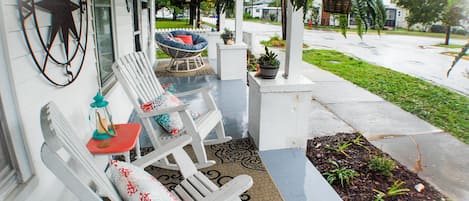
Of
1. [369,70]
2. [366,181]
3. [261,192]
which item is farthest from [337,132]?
[369,70]

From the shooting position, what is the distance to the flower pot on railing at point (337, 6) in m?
2.08

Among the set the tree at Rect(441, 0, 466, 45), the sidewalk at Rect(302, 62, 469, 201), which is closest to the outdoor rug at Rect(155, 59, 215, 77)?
the sidewalk at Rect(302, 62, 469, 201)

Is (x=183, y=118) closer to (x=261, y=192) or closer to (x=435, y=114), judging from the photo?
(x=261, y=192)

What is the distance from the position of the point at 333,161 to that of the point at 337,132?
2.85ft

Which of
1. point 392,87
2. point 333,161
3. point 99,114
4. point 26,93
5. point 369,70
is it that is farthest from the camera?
point 369,70

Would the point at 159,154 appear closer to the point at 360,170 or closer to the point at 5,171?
the point at 5,171

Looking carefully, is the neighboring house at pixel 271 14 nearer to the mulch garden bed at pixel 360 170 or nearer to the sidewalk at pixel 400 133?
the sidewalk at pixel 400 133

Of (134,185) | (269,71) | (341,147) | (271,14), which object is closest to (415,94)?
(341,147)

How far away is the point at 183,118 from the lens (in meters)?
2.78

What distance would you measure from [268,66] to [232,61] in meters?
3.38

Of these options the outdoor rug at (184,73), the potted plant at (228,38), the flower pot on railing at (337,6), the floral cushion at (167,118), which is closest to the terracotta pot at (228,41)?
the potted plant at (228,38)

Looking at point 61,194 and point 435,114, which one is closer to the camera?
point 61,194

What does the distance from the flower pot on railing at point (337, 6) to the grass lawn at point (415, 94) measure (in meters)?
2.68

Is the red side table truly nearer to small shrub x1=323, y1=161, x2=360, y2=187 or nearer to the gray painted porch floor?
the gray painted porch floor
